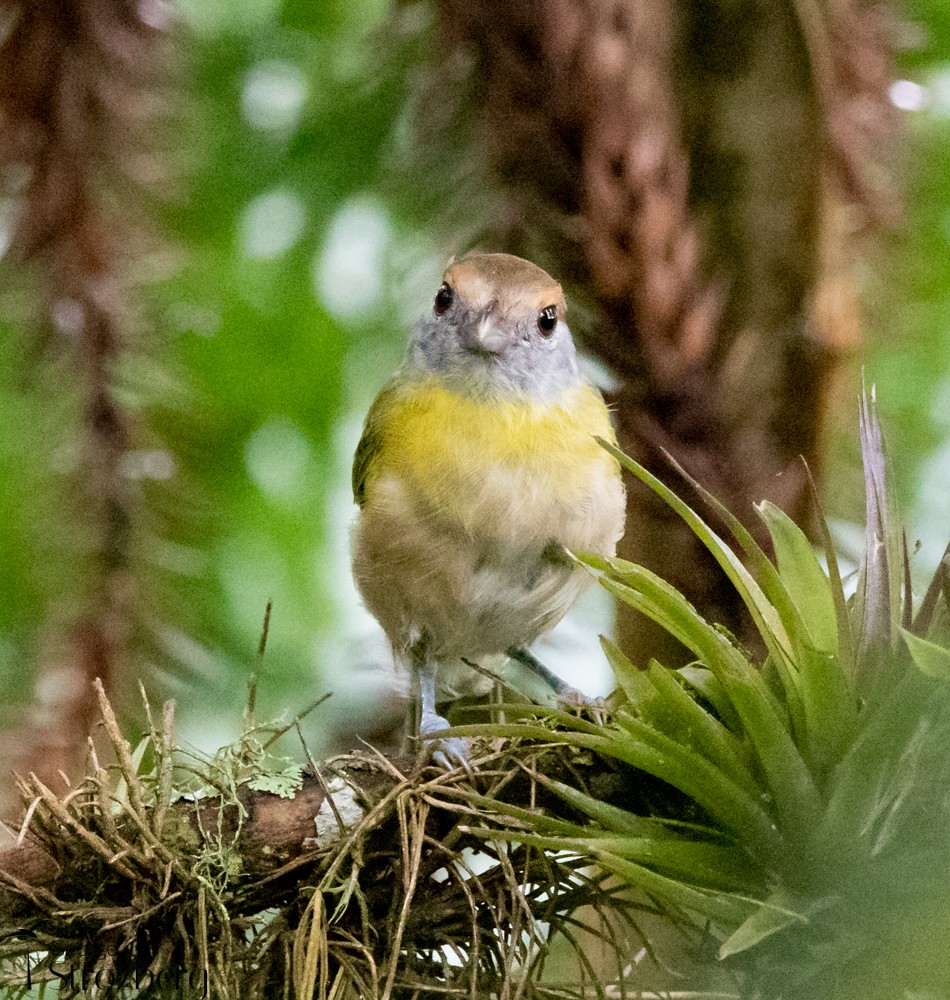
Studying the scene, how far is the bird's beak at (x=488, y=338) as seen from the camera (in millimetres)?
1733

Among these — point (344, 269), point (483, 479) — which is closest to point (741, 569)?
point (483, 479)

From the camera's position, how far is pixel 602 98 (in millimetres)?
1852

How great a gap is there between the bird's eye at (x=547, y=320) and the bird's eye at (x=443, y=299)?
0.50 feet

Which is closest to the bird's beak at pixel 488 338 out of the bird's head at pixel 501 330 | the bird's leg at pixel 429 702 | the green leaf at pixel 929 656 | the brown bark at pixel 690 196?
the bird's head at pixel 501 330

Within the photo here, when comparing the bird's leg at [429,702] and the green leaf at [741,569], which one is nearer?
the green leaf at [741,569]

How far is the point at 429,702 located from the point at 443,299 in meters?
0.67

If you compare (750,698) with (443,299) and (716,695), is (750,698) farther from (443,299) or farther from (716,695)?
(443,299)

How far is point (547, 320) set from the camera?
179 centimetres

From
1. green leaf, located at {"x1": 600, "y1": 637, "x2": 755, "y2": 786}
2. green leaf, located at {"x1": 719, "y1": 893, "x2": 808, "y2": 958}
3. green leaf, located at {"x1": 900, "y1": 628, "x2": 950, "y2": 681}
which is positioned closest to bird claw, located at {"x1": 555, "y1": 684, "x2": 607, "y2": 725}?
green leaf, located at {"x1": 600, "y1": 637, "x2": 755, "y2": 786}

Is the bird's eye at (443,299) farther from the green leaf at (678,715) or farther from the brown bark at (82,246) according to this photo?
the green leaf at (678,715)

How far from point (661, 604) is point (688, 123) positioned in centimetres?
133

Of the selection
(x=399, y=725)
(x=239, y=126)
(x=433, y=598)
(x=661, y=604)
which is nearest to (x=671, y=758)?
(x=661, y=604)

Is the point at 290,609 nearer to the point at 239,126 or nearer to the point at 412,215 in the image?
the point at 412,215

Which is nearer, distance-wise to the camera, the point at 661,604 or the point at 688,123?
the point at 661,604
